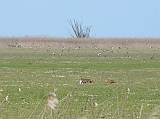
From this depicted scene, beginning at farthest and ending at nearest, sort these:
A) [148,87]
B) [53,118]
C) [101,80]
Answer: [101,80]
[148,87]
[53,118]

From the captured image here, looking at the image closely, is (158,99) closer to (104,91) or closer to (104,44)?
(104,91)

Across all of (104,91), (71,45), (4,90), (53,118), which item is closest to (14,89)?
(4,90)

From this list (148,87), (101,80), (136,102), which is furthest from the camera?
(101,80)

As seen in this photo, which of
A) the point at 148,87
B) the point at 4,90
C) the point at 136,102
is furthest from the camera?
the point at 148,87

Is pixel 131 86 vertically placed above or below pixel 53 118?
below

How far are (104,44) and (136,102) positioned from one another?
38.3 metres

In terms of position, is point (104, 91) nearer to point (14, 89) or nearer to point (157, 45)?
point (14, 89)

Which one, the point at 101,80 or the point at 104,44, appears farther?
the point at 104,44

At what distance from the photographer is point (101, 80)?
18719 millimetres

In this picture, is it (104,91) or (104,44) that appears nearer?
(104,91)

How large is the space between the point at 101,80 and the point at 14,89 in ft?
12.9

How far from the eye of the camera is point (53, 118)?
610cm

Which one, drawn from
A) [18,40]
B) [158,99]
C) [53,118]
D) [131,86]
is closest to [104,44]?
[18,40]

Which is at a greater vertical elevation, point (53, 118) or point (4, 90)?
point (53, 118)
